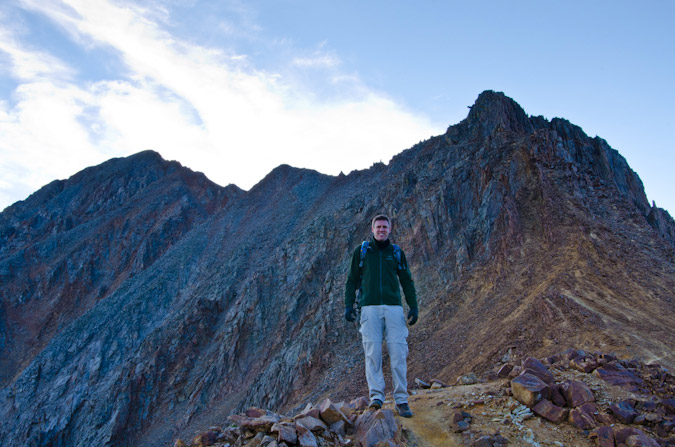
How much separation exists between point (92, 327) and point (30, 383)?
Answer: 5.80 m

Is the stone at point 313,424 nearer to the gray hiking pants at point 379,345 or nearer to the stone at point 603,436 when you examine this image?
the gray hiking pants at point 379,345

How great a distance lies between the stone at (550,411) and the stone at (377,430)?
1935mm

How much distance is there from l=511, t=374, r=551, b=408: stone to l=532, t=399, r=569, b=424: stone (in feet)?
0.29

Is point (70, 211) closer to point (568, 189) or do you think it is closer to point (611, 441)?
point (568, 189)

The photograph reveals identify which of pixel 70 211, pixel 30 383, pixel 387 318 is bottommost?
pixel 30 383

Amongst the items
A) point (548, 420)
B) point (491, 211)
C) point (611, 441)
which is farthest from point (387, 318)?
point (491, 211)

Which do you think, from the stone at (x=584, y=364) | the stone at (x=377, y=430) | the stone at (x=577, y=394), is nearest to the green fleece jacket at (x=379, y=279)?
the stone at (x=377, y=430)

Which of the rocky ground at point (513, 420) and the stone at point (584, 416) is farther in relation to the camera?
the stone at point (584, 416)

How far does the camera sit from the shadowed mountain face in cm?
1511

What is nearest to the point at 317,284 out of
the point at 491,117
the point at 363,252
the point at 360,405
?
the point at 491,117

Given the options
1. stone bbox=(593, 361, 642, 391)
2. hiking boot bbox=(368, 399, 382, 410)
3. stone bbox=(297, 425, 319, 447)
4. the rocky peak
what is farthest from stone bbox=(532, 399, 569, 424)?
the rocky peak

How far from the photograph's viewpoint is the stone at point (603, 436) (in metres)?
5.02

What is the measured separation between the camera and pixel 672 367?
30.2 feet

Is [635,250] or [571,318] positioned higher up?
[635,250]
